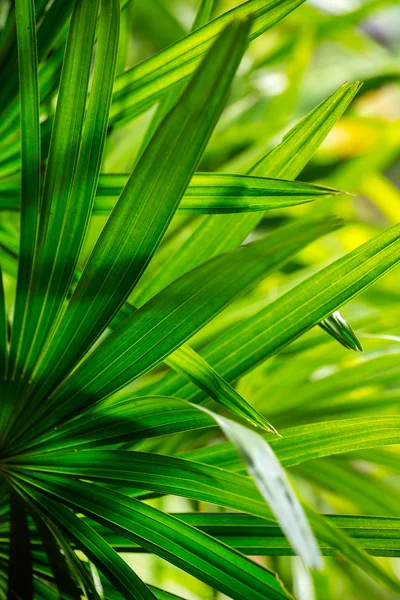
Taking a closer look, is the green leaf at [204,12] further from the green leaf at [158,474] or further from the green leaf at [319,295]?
the green leaf at [158,474]

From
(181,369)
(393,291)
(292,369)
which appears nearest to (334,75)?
(393,291)

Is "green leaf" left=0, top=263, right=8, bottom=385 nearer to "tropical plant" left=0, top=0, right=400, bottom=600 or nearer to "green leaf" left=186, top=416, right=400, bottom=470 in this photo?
"tropical plant" left=0, top=0, right=400, bottom=600

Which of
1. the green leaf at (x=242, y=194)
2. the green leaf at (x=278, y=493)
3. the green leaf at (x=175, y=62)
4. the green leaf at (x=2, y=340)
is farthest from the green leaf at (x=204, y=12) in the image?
the green leaf at (x=278, y=493)

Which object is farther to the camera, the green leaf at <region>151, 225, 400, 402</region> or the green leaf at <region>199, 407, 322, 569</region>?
the green leaf at <region>151, 225, 400, 402</region>

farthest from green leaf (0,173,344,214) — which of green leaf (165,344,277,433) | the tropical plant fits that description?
green leaf (165,344,277,433)

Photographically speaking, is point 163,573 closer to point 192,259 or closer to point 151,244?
point 192,259
